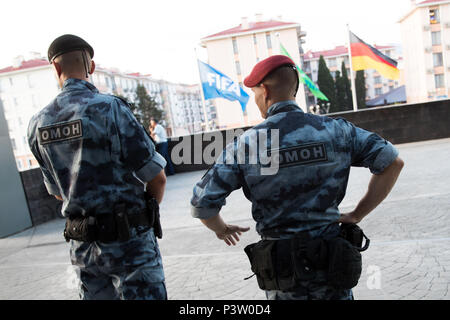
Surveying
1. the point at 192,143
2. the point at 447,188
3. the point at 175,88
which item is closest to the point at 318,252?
the point at 447,188

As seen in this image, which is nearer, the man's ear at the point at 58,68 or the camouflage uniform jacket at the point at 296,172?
the camouflage uniform jacket at the point at 296,172

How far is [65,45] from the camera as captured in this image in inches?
82.5

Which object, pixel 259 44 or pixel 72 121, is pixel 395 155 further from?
pixel 259 44

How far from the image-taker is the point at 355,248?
176cm

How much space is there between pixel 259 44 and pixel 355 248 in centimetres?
6233

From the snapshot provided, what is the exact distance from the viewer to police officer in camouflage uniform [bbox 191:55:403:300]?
1724mm

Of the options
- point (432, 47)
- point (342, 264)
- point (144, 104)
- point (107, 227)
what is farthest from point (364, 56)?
point (144, 104)

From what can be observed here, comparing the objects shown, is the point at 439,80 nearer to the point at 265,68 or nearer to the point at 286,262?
the point at 265,68

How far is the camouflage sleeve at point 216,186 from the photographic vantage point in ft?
5.85

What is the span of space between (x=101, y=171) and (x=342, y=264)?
1300 mm

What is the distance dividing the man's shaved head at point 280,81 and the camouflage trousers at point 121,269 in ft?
3.40

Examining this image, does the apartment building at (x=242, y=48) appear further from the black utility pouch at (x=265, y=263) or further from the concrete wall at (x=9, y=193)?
the black utility pouch at (x=265, y=263)

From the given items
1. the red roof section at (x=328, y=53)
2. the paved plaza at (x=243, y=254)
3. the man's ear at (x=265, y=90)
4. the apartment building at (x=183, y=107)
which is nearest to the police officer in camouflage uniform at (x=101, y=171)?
the man's ear at (x=265, y=90)

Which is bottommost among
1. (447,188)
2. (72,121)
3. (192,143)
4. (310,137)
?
(447,188)
